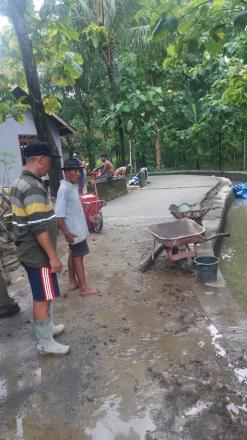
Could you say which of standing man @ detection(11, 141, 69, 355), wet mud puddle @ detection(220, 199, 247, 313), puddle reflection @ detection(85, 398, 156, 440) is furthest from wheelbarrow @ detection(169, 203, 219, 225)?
puddle reflection @ detection(85, 398, 156, 440)

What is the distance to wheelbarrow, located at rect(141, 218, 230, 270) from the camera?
5602 mm

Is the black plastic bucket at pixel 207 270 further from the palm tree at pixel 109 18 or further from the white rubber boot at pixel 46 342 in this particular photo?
the palm tree at pixel 109 18

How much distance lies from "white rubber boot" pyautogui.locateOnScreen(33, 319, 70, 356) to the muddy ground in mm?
75

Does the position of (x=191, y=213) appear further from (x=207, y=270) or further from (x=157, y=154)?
(x=157, y=154)

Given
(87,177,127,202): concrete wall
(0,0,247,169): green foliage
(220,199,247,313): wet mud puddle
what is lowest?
(220,199,247,313): wet mud puddle

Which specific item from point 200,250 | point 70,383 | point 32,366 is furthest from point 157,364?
point 200,250

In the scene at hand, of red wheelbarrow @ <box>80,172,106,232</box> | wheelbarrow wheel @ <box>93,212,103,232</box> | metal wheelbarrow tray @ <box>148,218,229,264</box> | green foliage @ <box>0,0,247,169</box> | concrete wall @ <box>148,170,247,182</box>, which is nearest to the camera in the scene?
green foliage @ <box>0,0,247,169</box>

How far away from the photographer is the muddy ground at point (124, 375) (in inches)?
107

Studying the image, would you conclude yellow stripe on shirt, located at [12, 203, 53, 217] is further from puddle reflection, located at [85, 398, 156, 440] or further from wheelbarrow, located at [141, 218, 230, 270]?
wheelbarrow, located at [141, 218, 230, 270]

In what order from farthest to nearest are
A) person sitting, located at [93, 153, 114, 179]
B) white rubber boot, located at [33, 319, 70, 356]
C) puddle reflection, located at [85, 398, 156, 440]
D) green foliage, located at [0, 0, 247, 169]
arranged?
person sitting, located at [93, 153, 114, 179]
white rubber boot, located at [33, 319, 70, 356]
green foliage, located at [0, 0, 247, 169]
puddle reflection, located at [85, 398, 156, 440]

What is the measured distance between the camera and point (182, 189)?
49.1ft

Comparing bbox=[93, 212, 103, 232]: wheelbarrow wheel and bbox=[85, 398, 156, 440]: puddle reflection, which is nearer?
bbox=[85, 398, 156, 440]: puddle reflection

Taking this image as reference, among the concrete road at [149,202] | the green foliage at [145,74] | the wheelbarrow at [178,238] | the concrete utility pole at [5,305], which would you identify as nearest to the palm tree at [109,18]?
the green foliage at [145,74]

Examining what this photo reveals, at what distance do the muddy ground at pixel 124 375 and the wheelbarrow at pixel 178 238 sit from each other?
0.65 metres
